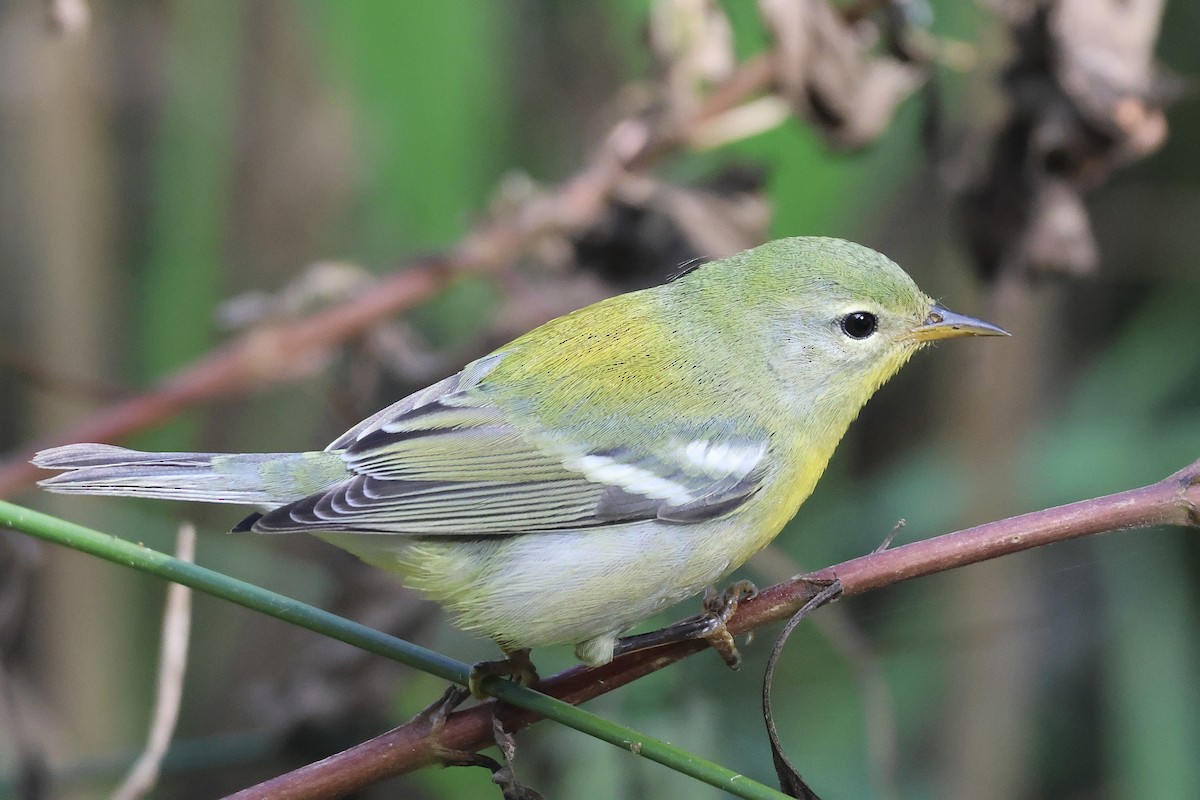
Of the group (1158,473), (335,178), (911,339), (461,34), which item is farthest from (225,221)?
(1158,473)

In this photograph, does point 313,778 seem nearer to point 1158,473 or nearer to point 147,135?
point 1158,473

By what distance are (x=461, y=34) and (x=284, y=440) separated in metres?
1.41

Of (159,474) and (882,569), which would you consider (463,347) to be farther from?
(882,569)

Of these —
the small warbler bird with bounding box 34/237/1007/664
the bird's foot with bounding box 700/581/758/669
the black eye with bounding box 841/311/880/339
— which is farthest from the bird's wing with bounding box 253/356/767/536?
the black eye with bounding box 841/311/880/339

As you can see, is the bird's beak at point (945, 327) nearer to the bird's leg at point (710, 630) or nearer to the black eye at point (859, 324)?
the black eye at point (859, 324)

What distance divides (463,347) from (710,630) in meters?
1.30

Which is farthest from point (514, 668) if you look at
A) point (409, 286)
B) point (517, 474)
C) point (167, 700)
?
point (409, 286)

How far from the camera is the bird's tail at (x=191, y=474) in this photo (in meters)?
1.84

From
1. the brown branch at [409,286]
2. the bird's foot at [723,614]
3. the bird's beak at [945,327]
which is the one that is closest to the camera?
the bird's foot at [723,614]

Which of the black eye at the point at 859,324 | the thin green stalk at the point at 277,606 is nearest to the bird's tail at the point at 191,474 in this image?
the thin green stalk at the point at 277,606

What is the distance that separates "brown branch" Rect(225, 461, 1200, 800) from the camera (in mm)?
1571

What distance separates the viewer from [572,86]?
4.38m

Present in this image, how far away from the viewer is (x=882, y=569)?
1624 mm

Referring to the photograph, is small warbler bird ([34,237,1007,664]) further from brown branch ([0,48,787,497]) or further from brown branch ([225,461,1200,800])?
brown branch ([0,48,787,497])
